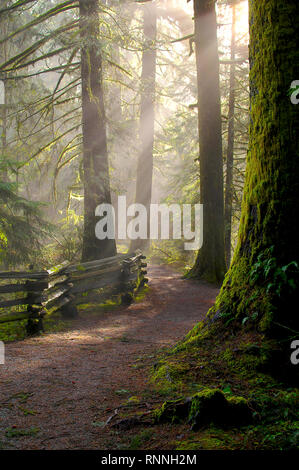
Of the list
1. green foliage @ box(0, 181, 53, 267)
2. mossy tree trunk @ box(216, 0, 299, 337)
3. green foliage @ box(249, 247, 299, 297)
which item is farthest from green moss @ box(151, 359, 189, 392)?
green foliage @ box(0, 181, 53, 267)

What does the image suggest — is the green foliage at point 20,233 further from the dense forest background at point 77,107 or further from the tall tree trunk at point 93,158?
the tall tree trunk at point 93,158

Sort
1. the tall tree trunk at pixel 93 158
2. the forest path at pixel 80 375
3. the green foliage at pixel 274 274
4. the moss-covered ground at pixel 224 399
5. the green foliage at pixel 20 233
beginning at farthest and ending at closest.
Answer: the green foliage at pixel 20 233 → the tall tree trunk at pixel 93 158 → the green foliage at pixel 274 274 → the forest path at pixel 80 375 → the moss-covered ground at pixel 224 399

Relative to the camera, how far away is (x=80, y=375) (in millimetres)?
5180

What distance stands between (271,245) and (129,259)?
307 inches

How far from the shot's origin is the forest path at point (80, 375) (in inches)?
138

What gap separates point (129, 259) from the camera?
1185cm

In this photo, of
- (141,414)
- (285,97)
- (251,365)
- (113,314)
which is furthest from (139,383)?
(113,314)

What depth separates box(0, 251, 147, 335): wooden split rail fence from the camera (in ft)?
25.5

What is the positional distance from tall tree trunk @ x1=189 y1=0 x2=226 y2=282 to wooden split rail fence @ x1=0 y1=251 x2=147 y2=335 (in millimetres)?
2368

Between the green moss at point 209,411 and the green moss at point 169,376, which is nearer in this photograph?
the green moss at point 209,411

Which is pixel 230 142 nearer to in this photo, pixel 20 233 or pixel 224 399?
pixel 20 233

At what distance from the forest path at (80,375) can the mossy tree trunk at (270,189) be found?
1525 mm

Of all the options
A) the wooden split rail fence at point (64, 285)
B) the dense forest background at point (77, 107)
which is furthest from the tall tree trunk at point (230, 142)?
the wooden split rail fence at point (64, 285)

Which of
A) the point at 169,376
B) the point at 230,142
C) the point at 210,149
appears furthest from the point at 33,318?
the point at 230,142
